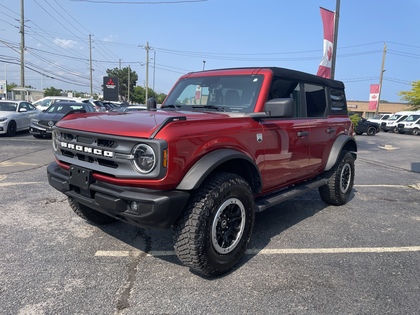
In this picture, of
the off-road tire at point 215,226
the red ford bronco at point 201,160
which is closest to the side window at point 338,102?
the red ford bronco at point 201,160

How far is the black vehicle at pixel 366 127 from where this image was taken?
2559cm

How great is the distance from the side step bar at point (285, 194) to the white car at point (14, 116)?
13.0 m

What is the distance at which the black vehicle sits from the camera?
84.0 ft

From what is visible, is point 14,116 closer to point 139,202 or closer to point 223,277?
point 139,202

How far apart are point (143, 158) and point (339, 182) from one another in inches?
146

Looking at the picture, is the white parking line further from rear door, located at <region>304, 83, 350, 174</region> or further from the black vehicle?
the black vehicle

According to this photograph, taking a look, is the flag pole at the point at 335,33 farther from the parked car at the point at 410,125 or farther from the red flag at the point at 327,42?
the parked car at the point at 410,125

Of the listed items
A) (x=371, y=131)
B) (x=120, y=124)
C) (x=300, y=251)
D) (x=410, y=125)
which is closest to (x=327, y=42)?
(x=300, y=251)

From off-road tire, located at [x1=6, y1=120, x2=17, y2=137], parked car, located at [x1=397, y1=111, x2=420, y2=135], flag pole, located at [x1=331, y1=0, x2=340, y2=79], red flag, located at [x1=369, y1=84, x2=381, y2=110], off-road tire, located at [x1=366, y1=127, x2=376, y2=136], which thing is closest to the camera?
flag pole, located at [x1=331, y1=0, x2=340, y2=79]

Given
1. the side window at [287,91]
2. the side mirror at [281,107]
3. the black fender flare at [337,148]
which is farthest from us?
the black fender flare at [337,148]

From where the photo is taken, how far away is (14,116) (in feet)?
46.3

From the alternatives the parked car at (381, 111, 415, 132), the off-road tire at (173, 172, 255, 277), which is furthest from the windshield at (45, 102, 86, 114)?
the parked car at (381, 111, 415, 132)

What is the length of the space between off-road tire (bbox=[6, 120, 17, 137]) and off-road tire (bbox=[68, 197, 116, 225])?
1166cm

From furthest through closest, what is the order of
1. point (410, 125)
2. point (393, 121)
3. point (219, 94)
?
1. point (393, 121)
2. point (410, 125)
3. point (219, 94)
